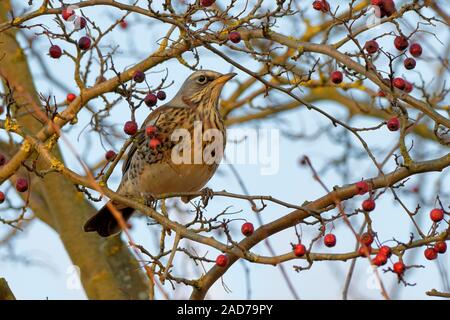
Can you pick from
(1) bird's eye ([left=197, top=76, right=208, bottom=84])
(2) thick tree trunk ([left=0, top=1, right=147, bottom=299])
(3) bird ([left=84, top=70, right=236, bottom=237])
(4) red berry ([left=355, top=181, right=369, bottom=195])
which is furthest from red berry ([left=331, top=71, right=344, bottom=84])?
(2) thick tree trunk ([left=0, top=1, right=147, bottom=299])

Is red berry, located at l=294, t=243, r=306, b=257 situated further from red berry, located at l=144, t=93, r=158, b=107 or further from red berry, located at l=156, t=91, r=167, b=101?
red berry, located at l=156, t=91, r=167, b=101

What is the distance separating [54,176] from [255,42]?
78.0 inches

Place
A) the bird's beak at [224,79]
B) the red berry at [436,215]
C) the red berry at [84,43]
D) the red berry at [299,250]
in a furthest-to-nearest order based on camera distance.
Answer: the bird's beak at [224,79]
the red berry at [84,43]
the red berry at [436,215]
the red berry at [299,250]

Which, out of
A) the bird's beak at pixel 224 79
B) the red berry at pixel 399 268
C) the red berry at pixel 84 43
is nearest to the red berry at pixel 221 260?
the red berry at pixel 399 268

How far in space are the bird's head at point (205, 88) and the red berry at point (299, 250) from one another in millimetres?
2662

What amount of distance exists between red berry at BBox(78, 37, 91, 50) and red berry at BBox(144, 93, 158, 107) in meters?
0.53

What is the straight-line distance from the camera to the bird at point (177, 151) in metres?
5.79

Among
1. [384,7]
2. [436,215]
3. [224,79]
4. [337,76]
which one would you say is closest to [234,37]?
[337,76]

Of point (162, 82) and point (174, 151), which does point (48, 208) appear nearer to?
point (174, 151)

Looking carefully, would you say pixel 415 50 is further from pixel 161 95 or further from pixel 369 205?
pixel 161 95

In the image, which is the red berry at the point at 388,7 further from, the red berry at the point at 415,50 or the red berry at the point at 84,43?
the red berry at the point at 84,43

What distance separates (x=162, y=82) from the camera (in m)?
4.55

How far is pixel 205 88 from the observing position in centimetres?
632
